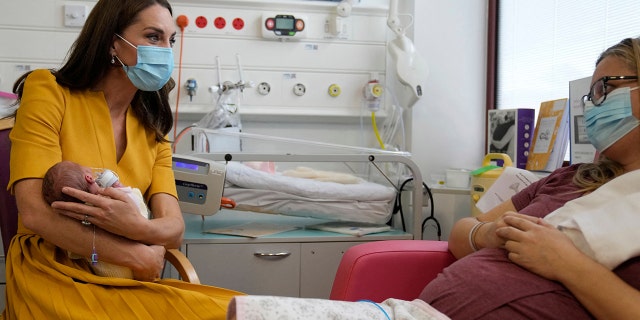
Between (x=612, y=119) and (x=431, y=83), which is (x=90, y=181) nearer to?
(x=612, y=119)

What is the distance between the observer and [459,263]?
1462 millimetres

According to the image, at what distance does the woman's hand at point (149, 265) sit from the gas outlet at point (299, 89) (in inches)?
68.0

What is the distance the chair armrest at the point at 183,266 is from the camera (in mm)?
1626

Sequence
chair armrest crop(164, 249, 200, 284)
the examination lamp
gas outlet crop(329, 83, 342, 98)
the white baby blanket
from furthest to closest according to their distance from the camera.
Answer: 1. gas outlet crop(329, 83, 342, 98)
2. the examination lamp
3. chair armrest crop(164, 249, 200, 284)
4. the white baby blanket

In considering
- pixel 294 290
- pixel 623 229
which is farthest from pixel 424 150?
pixel 623 229

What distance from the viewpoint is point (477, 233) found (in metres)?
1.59

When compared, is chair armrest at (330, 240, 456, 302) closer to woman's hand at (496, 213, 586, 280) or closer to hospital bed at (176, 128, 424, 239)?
woman's hand at (496, 213, 586, 280)

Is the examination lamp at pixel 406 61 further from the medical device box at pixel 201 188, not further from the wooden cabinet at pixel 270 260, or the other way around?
the medical device box at pixel 201 188

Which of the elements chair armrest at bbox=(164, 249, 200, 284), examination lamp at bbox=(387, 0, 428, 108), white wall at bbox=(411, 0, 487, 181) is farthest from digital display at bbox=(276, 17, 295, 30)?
chair armrest at bbox=(164, 249, 200, 284)

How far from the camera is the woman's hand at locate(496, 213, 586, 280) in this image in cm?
124

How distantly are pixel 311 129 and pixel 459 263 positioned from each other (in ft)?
6.33

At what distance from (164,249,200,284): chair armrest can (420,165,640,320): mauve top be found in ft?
2.10

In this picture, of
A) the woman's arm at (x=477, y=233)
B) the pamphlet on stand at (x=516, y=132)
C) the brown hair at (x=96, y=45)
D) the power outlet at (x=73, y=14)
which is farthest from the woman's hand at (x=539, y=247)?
the power outlet at (x=73, y=14)

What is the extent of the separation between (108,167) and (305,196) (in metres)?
0.95
